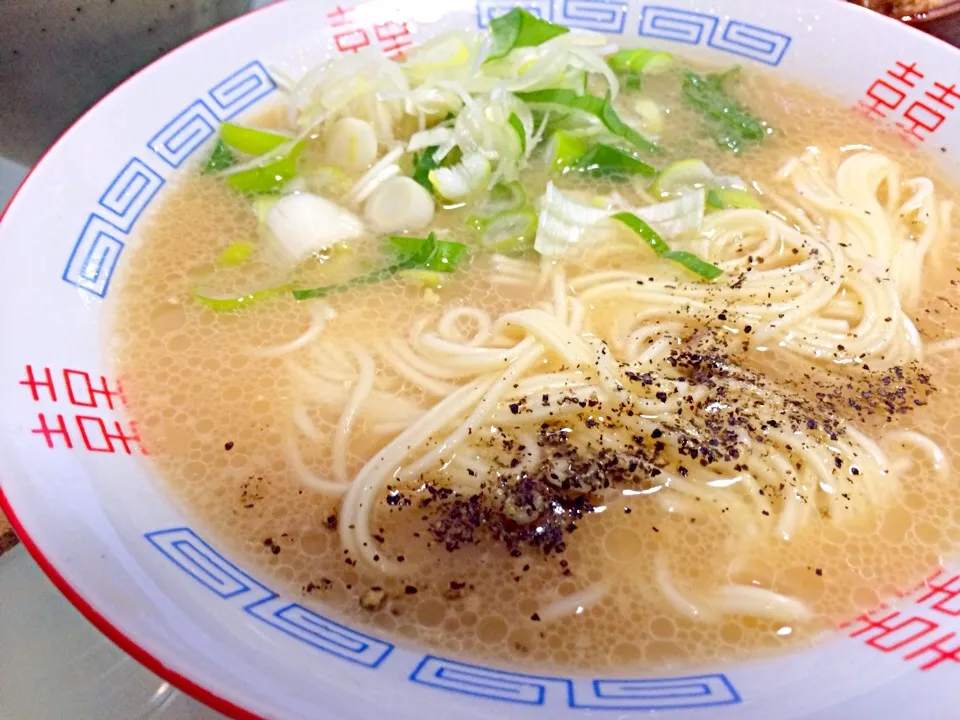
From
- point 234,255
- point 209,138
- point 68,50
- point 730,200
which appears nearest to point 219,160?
point 209,138

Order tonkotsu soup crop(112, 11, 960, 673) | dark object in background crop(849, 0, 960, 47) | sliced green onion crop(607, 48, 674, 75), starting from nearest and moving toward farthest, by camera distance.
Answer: tonkotsu soup crop(112, 11, 960, 673), sliced green onion crop(607, 48, 674, 75), dark object in background crop(849, 0, 960, 47)

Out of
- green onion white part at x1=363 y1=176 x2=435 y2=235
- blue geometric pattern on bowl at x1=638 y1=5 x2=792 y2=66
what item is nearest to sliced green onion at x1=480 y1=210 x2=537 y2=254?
green onion white part at x1=363 y1=176 x2=435 y2=235

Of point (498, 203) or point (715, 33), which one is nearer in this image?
point (498, 203)

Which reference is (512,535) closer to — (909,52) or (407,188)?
(407,188)

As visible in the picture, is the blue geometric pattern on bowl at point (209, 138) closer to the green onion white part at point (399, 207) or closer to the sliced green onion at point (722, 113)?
the sliced green onion at point (722, 113)

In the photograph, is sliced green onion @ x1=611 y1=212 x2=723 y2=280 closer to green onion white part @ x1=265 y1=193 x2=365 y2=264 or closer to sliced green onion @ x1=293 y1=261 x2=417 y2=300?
sliced green onion @ x1=293 y1=261 x2=417 y2=300

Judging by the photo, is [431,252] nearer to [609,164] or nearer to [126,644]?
[609,164]
